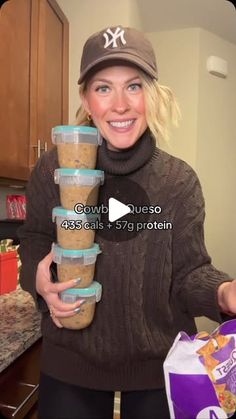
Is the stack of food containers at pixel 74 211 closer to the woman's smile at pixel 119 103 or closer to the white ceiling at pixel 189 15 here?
the woman's smile at pixel 119 103

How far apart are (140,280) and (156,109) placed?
34 centimetres

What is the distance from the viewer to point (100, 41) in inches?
28.0

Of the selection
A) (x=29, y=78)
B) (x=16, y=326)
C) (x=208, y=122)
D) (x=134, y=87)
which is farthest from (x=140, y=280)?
(x=208, y=122)

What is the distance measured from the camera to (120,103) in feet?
Result: 2.29

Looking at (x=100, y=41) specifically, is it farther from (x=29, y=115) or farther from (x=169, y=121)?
(x=29, y=115)

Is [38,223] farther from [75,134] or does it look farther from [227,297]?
[227,297]

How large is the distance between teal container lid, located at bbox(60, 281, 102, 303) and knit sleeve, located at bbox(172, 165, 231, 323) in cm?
16


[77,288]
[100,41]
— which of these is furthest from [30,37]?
[77,288]

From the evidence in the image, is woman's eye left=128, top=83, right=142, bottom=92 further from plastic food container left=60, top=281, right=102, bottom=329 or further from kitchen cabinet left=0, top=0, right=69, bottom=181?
kitchen cabinet left=0, top=0, right=69, bottom=181

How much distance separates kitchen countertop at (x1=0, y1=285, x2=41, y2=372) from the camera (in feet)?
2.99

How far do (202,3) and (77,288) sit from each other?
7.16 feet

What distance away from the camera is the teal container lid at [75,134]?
26.0 inches

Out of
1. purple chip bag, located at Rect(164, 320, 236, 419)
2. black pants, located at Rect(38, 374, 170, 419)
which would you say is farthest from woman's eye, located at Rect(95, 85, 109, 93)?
black pants, located at Rect(38, 374, 170, 419)

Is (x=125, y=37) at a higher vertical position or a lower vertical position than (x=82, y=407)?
higher
